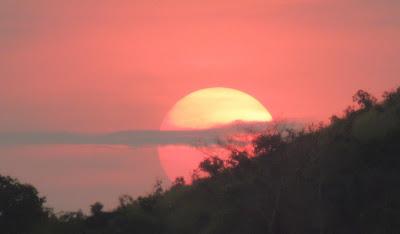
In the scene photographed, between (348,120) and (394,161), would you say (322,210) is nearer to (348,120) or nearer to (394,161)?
(394,161)

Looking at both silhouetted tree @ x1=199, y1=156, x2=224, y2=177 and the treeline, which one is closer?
the treeline

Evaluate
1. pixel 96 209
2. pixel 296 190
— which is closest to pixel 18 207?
pixel 96 209

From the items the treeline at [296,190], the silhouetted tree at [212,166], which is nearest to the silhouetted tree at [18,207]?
the treeline at [296,190]

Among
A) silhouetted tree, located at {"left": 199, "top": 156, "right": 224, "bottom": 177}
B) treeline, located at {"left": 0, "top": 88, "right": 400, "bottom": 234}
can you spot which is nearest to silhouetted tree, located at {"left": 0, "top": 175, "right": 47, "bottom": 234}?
treeline, located at {"left": 0, "top": 88, "right": 400, "bottom": 234}

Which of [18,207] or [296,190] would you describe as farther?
[18,207]

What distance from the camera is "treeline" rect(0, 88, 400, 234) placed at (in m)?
66.9

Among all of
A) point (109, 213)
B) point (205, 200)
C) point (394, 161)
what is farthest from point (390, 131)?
→ point (109, 213)

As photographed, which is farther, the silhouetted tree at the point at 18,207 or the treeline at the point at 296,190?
the silhouetted tree at the point at 18,207

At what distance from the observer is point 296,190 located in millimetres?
69188

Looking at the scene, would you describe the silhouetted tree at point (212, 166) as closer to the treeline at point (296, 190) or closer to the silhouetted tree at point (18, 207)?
the treeline at point (296, 190)

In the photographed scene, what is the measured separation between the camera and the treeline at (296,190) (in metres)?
66.9

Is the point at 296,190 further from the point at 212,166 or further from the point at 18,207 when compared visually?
the point at 18,207

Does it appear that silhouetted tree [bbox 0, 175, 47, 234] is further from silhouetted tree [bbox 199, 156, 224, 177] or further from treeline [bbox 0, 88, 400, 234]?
silhouetted tree [bbox 199, 156, 224, 177]

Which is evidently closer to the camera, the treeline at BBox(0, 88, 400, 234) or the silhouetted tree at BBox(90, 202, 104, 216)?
the treeline at BBox(0, 88, 400, 234)
